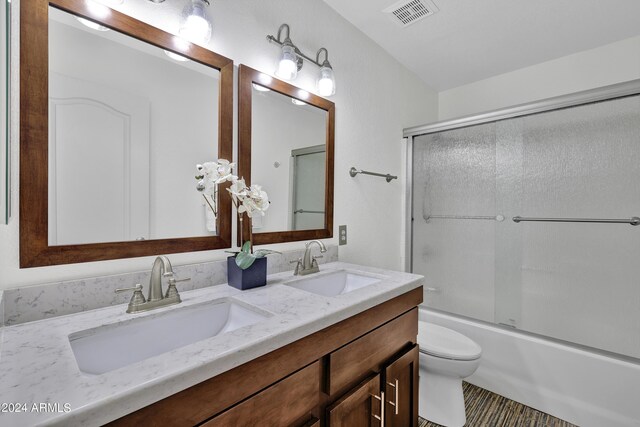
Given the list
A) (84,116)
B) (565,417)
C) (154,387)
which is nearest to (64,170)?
(84,116)

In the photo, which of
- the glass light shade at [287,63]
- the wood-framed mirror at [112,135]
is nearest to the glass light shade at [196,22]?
the wood-framed mirror at [112,135]

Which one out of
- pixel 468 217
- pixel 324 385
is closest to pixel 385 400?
pixel 324 385

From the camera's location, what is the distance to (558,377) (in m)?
1.70

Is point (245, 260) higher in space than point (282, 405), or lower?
higher

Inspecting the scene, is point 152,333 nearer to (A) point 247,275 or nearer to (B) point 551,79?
(A) point 247,275

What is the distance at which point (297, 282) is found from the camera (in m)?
1.23

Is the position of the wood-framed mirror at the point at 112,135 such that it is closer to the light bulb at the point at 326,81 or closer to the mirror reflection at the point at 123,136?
the mirror reflection at the point at 123,136

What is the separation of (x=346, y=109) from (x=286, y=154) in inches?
22.2

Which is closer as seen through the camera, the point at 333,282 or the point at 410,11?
the point at 333,282

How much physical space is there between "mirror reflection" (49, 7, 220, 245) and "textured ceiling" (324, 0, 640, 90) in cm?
109

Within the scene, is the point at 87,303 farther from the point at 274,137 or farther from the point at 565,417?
the point at 565,417

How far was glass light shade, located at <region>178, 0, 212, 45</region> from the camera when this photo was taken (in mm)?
1021

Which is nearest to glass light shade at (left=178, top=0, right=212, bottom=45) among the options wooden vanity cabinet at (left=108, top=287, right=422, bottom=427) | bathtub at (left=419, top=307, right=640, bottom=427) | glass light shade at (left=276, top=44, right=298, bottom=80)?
glass light shade at (left=276, top=44, right=298, bottom=80)

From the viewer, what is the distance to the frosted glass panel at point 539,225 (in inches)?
66.6
